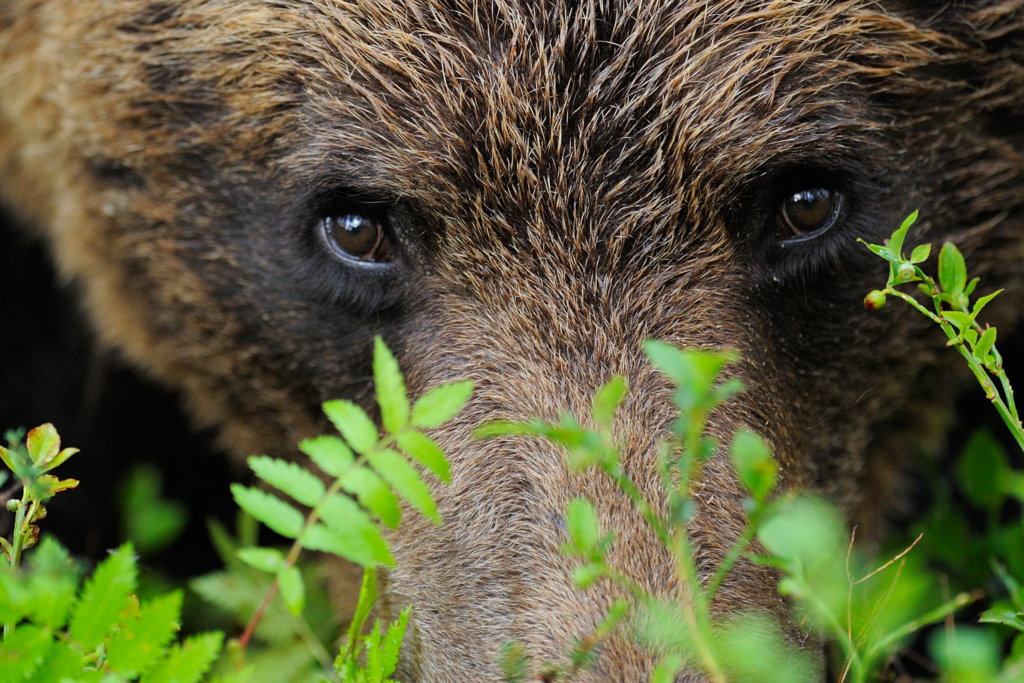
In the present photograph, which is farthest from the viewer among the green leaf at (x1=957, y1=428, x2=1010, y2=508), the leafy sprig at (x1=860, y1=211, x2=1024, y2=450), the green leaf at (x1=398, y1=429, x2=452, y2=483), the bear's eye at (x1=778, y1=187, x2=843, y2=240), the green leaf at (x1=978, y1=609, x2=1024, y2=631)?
the green leaf at (x1=957, y1=428, x2=1010, y2=508)

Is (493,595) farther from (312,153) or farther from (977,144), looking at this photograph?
(977,144)

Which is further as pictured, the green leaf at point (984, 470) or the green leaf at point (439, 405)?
the green leaf at point (984, 470)

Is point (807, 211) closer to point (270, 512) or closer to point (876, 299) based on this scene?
point (876, 299)

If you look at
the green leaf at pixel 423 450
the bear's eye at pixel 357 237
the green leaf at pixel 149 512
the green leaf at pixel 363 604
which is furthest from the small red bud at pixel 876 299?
the green leaf at pixel 149 512

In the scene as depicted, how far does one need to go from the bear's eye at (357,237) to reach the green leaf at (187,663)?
4.45 feet

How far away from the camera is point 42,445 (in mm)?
2293

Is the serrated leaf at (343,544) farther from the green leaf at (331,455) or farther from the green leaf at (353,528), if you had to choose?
the green leaf at (331,455)

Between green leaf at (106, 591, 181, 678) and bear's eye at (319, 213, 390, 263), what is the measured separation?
53.0 inches

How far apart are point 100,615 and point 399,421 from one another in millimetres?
618

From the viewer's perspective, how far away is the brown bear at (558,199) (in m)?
2.74

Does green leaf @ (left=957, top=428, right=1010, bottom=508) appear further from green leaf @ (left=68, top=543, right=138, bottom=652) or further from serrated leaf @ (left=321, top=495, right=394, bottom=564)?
green leaf @ (left=68, top=543, right=138, bottom=652)

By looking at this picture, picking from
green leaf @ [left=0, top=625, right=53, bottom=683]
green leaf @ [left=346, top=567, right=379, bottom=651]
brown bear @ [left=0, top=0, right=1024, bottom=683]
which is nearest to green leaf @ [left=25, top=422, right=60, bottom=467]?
green leaf @ [left=0, top=625, right=53, bottom=683]

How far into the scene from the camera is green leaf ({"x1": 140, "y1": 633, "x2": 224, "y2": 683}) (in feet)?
6.29

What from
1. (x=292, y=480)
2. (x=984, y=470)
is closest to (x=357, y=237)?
(x=292, y=480)
